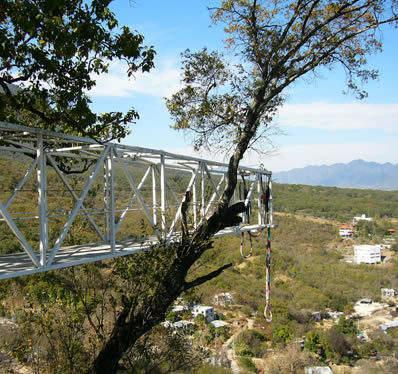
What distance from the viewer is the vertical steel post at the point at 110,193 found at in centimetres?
594

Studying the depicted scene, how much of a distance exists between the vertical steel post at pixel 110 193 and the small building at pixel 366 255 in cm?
5986

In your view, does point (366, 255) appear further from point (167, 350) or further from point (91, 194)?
point (91, 194)

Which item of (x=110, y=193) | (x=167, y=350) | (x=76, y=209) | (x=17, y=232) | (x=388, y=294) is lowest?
(x=388, y=294)

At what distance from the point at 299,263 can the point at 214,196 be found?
144 feet

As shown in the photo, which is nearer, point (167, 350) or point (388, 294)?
point (167, 350)

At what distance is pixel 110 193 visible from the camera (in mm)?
6086

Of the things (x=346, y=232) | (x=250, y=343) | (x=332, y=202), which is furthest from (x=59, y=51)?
(x=332, y=202)

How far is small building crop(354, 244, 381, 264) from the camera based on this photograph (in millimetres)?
61875

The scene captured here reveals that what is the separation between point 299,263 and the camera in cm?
5041

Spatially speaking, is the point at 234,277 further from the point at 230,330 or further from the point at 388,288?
the point at 388,288

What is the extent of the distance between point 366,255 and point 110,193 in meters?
62.7

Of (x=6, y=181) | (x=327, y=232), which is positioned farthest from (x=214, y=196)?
(x=327, y=232)

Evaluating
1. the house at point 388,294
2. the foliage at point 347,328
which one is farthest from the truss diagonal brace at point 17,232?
the house at point 388,294

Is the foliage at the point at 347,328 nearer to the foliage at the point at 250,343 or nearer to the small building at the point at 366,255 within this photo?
the foliage at the point at 250,343
